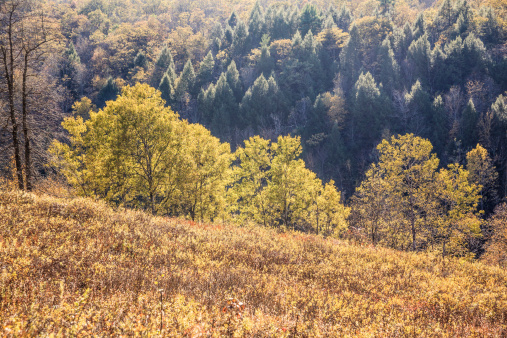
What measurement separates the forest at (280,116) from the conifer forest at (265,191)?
0.26 metres

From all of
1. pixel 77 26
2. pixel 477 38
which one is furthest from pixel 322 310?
pixel 77 26

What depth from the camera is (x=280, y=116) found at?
2751 inches

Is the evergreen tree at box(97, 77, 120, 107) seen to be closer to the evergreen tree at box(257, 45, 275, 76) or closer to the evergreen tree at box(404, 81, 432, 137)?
the evergreen tree at box(257, 45, 275, 76)

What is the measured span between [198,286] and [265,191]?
72.5 ft

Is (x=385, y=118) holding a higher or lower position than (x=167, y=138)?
higher

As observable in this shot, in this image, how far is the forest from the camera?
17.4m

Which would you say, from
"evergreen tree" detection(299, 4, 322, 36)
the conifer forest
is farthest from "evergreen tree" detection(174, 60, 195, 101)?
"evergreen tree" detection(299, 4, 322, 36)

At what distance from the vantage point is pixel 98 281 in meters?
4.49

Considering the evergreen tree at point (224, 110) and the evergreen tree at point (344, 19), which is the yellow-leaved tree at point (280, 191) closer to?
the evergreen tree at point (224, 110)

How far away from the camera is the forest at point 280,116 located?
17.4 meters

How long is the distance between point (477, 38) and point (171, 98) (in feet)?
248

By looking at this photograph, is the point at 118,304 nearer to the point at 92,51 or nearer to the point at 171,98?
the point at 171,98

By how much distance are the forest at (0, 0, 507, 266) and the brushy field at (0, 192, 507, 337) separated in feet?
31.9

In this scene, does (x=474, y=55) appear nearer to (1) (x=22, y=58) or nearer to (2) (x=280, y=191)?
(2) (x=280, y=191)
